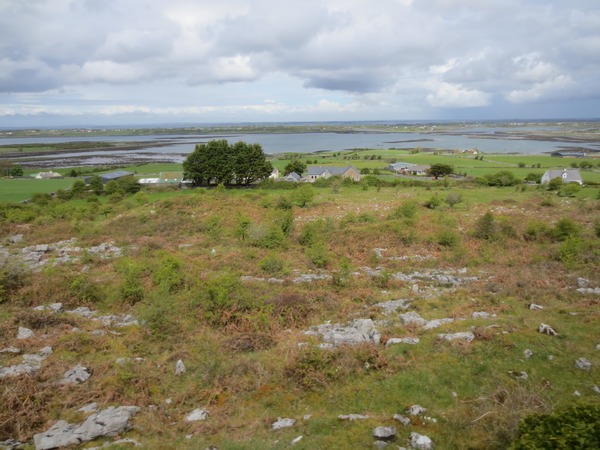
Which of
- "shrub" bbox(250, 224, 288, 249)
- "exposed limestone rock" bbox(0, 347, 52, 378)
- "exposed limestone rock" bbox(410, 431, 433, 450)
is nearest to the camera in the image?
"exposed limestone rock" bbox(410, 431, 433, 450)

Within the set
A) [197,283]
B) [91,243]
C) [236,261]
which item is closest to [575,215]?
[236,261]

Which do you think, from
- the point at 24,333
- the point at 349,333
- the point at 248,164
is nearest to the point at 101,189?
the point at 248,164

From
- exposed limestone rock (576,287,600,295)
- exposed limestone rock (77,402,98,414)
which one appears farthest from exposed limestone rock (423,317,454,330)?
exposed limestone rock (77,402,98,414)

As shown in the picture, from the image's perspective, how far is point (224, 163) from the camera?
205 ft

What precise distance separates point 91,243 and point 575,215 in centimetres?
4002

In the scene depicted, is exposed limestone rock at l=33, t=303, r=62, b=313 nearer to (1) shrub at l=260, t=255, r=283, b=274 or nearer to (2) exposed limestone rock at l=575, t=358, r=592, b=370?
(1) shrub at l=260, t=255, r=283, b=274

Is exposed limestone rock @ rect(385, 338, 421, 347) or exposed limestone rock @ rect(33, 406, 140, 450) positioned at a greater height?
exposed limestone rock @ rect(385, 338, 421, 347)

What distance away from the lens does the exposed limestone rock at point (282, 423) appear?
8766 millimetres

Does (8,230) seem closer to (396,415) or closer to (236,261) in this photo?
(236,261)

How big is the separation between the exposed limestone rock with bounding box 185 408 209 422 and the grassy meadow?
0.60 feet

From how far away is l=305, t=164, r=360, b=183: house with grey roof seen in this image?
74.0 meters

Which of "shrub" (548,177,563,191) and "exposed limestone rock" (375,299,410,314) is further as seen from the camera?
"shrub" (548,177,563,191)

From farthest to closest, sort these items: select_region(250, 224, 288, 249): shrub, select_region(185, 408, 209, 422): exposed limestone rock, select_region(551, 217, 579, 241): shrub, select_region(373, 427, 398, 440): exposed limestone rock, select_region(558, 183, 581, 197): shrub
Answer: select_region(558, 183, 581, 197): shrub, select_region(250, 224, 288, 249): shrub, select_region(551, 217, 579, 241): shrub, select_region(185, 408, 209, 422): exposed limestone rock, select_region(373, 427, 398, 440): exposed limestone rock

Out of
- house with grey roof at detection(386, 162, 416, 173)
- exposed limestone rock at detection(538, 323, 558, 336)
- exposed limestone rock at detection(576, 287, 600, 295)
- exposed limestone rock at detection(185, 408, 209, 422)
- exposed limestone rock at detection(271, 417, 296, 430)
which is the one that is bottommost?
exposed limestone rock at detection(185, 408, 209, 422)
